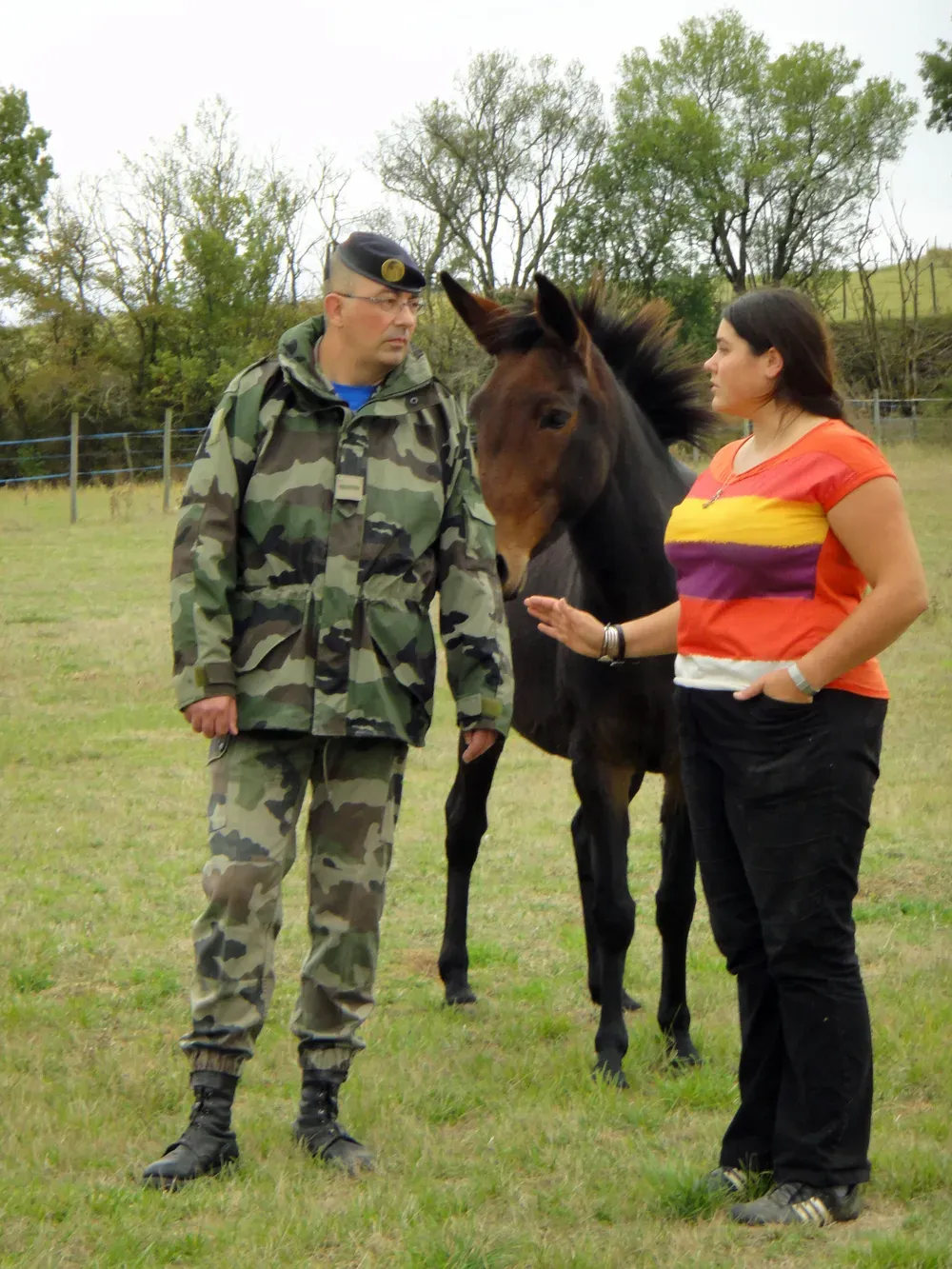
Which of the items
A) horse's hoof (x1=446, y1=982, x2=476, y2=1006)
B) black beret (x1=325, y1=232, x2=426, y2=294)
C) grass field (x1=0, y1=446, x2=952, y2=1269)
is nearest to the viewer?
grass field (x1=0, y1=446, x2=952, y2=1269)

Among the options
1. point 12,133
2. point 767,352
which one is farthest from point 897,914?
point 12,133

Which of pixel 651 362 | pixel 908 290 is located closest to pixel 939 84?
pixel 908 290

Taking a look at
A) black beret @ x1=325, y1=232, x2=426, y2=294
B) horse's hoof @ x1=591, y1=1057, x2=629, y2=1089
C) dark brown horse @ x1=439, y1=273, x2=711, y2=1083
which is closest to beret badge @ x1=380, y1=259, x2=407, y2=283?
black beret @ x1=325, y1=232, x2=426, y2=294

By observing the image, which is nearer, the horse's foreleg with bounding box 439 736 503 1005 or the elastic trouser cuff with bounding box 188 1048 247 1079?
the elastic trouser cuff with bounding box 188 1048 247 1079

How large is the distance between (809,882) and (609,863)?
157 cm

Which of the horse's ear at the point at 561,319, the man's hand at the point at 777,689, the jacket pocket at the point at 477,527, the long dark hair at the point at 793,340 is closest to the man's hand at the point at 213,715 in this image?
the jacket pocket at the point at 477,527

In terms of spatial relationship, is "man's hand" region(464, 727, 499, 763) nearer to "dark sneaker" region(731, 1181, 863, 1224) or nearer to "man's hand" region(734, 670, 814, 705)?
"man's hand" region(734, 670, 814, 705)

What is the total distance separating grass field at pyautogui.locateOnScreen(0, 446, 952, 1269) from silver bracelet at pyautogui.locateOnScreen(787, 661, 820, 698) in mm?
1174

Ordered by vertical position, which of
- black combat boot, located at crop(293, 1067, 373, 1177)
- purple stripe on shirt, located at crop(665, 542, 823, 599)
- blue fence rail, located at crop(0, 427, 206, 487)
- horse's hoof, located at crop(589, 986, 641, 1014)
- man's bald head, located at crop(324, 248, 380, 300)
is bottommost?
horse's hoof, located at crop(589, 986, 641, 1014)

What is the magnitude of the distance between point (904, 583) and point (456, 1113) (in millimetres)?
2048

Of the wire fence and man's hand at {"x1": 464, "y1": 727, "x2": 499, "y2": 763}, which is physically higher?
the wire fence

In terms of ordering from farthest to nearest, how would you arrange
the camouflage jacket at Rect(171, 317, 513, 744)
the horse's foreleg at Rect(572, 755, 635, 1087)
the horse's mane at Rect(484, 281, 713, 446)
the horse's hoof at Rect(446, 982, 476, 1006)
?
the horse's hoof at Rect(446, 982, 476, 1006) → the horse's mane at Rect(484, 281, 713, 446) → the horse's foreleg at Rect(572, 755, 635, 1087) → the camouflage jacket at Rect(171, 317, 513, 744)

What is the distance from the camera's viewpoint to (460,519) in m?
3.59

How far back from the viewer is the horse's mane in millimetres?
4879
